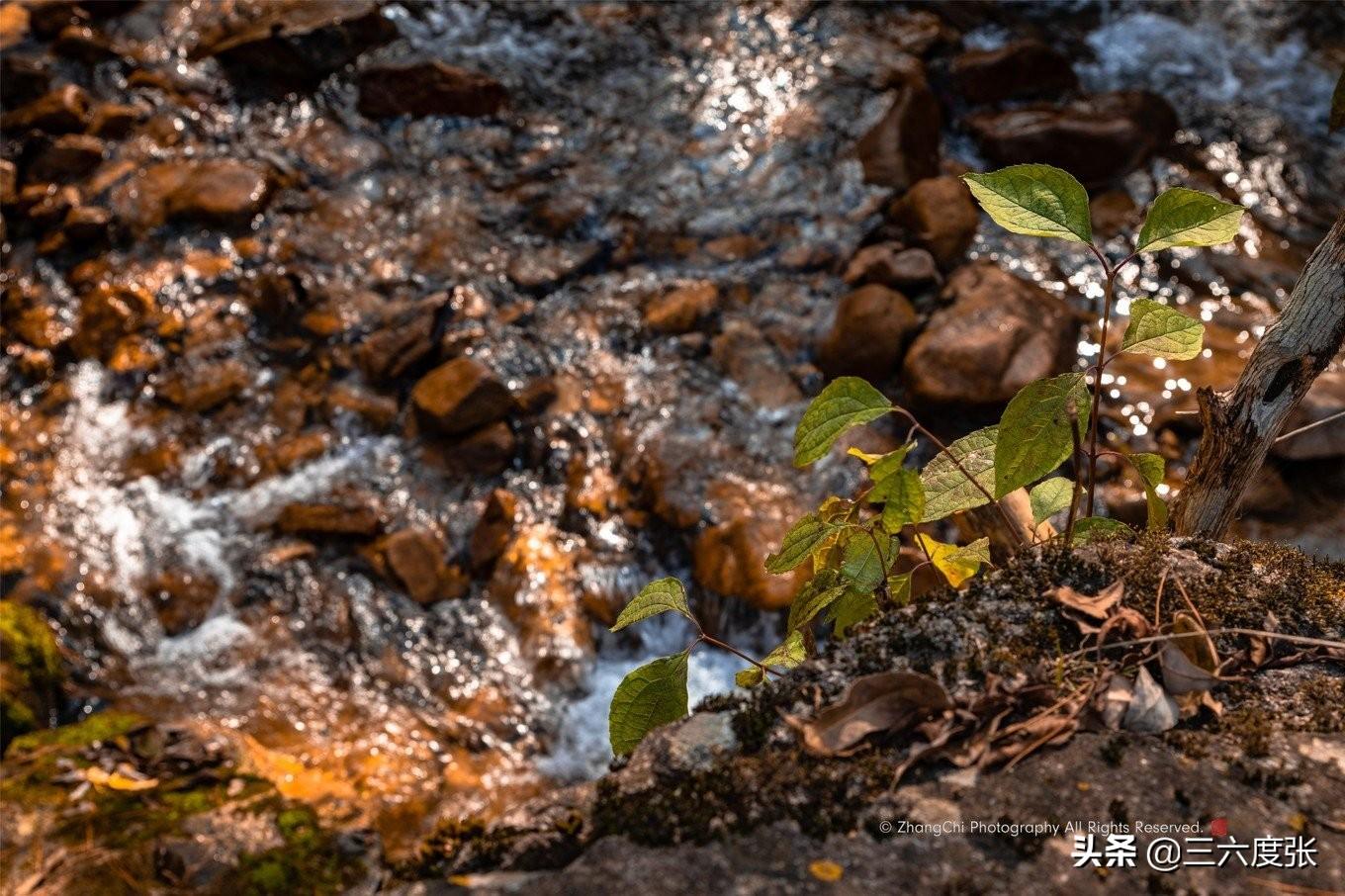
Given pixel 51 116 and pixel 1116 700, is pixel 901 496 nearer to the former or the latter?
pixel 1116 700

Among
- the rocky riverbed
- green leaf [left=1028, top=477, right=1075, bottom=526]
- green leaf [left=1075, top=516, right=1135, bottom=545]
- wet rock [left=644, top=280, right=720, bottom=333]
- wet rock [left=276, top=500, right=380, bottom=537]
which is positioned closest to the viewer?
green leaf [left=1075, top=516, right=1135, bottom=545]

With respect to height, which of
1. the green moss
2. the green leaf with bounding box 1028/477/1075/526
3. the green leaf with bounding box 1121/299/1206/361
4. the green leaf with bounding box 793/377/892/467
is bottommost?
the green moss

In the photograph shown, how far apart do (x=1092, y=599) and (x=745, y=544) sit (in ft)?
10.5

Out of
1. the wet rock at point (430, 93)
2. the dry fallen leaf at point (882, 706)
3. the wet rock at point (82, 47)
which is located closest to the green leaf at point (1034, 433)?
the dry fallen leaf at point (882, 706)

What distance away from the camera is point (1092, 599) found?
1366mm

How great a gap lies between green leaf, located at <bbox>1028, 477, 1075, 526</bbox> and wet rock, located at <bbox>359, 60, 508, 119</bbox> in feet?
20.0

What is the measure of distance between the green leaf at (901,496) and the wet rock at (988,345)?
3.53 metres

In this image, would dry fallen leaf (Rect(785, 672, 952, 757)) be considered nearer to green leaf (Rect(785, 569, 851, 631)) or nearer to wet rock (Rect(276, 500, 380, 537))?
green leaf (Rect(785, 569, 851, 631))

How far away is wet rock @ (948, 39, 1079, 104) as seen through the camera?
6848 millimetres

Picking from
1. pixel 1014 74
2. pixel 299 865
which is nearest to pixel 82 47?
pixel 299 865

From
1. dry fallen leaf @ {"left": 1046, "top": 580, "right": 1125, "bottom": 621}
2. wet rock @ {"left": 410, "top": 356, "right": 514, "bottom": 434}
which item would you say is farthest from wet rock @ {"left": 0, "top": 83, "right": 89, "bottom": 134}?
dry fallen leaf @ {"left": 1046, "top": 580, "right": 1125, "bottom": 621}

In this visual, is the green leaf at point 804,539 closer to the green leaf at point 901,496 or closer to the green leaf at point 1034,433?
→ the green leaf at point 901,496

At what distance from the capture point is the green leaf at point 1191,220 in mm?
1354

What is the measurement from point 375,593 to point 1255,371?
408cm
